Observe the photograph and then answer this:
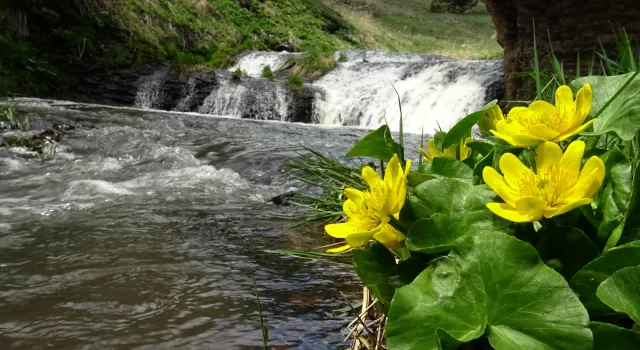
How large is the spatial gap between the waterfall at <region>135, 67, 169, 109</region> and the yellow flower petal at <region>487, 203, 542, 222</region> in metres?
11.2

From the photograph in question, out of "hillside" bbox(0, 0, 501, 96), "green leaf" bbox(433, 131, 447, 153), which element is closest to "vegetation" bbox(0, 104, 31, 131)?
"hillside" bbox(0, 0, 501, 96)

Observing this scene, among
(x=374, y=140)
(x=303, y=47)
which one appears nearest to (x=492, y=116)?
(x=374, y=140)

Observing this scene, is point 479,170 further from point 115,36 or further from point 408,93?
point 115,36

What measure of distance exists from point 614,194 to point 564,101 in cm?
14

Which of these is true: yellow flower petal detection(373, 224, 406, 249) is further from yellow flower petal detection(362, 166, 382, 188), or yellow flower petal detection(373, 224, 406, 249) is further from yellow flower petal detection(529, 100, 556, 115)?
yellow flower petal detection(529, 100, 556, 115)

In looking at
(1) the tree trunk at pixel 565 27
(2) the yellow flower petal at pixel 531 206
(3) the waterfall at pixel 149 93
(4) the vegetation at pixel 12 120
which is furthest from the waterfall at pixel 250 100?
(2) the yellow flower petal at pixel 531 206

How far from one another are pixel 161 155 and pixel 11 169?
4.45 feet

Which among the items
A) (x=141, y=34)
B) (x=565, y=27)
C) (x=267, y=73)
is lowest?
(x=267, y=73)

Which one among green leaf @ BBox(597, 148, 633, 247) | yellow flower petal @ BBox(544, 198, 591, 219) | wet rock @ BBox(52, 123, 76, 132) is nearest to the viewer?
yellow flower petal @ BBox(544, 198, 591, 219)

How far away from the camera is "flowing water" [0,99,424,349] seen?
1.93 m

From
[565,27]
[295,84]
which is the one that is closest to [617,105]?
[565,27]

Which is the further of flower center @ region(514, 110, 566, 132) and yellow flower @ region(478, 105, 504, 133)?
yellow flower @ region(478, 105, 504, 133)

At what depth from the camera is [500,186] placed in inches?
26.8

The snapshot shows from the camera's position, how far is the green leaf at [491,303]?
0.64 metres
